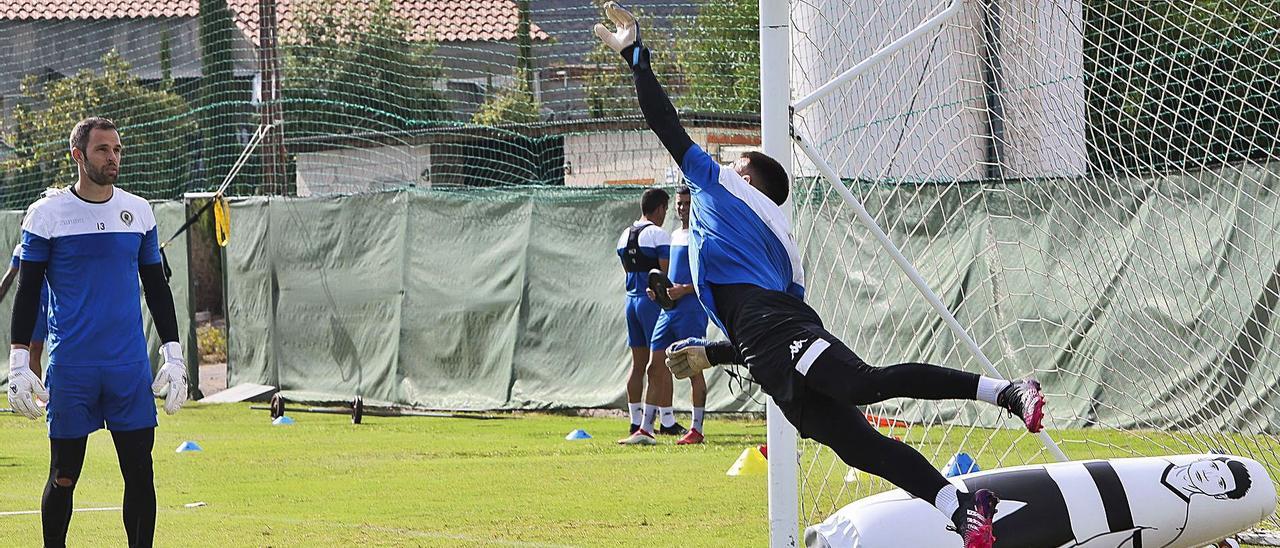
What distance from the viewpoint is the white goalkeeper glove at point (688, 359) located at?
21.0 feet

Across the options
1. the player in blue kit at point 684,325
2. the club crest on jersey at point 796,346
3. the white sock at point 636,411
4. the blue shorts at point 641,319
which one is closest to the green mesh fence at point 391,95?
the blue shorts at point 641,319

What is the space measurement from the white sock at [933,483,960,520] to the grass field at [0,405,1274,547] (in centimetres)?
198

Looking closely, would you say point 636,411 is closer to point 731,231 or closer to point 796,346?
point 731,231

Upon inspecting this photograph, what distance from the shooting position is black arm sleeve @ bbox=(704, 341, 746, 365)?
6422mm

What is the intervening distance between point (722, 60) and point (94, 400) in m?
11.4

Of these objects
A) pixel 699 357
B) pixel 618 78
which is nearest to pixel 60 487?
pixel 699 357

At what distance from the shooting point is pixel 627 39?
6.29 meters

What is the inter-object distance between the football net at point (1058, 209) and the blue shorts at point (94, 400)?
9.06 ft

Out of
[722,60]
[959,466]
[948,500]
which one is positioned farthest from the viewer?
[722,60]

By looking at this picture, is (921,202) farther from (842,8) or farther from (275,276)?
(275,276)

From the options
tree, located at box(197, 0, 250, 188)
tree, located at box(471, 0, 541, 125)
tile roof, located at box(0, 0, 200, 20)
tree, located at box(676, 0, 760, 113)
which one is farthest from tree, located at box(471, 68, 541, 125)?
tile roof, located at box(0, 0, 200, 20)

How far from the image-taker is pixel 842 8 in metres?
8.42

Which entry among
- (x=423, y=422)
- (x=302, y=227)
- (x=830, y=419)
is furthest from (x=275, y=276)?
(x=830, y=419)

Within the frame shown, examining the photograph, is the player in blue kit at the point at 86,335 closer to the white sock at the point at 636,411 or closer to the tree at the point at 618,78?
the white sock at the point at 636,411
